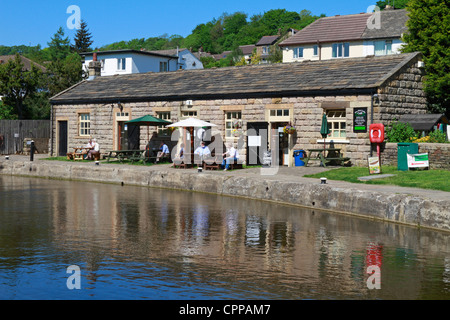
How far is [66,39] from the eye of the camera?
109688 millimetres

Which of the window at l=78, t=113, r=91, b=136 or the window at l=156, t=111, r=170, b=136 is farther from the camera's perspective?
the window at l=78, t=113, r=91, b=136

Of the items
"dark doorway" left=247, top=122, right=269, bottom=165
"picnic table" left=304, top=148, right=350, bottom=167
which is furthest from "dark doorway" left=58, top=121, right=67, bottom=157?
"picnic table" left=304, top=148, right=350, bottom=167

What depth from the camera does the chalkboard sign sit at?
74.6 ft

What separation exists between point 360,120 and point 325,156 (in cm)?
213

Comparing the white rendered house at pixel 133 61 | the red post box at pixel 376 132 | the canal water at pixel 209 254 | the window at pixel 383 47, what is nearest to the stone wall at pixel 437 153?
the red post box at pixel 376 132

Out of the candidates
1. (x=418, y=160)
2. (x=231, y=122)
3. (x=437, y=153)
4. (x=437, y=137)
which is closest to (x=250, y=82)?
(x=231, y=122)

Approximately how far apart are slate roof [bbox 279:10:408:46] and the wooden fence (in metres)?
35.5

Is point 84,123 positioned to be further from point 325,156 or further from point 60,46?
point 60,46

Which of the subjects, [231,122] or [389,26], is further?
[389,26]

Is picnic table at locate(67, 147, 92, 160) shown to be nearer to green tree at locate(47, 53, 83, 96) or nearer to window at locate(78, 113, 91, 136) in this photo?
window at locate(78, 113, 91, 136)

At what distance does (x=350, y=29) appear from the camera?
210ft

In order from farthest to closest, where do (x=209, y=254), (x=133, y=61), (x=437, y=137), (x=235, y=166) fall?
(x=133, y=61), (x=235, y=166), (x=437, y=137), (x=209, y=254)

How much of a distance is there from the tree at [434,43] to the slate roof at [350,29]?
99.4 ft

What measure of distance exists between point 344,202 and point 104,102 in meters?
19.1
